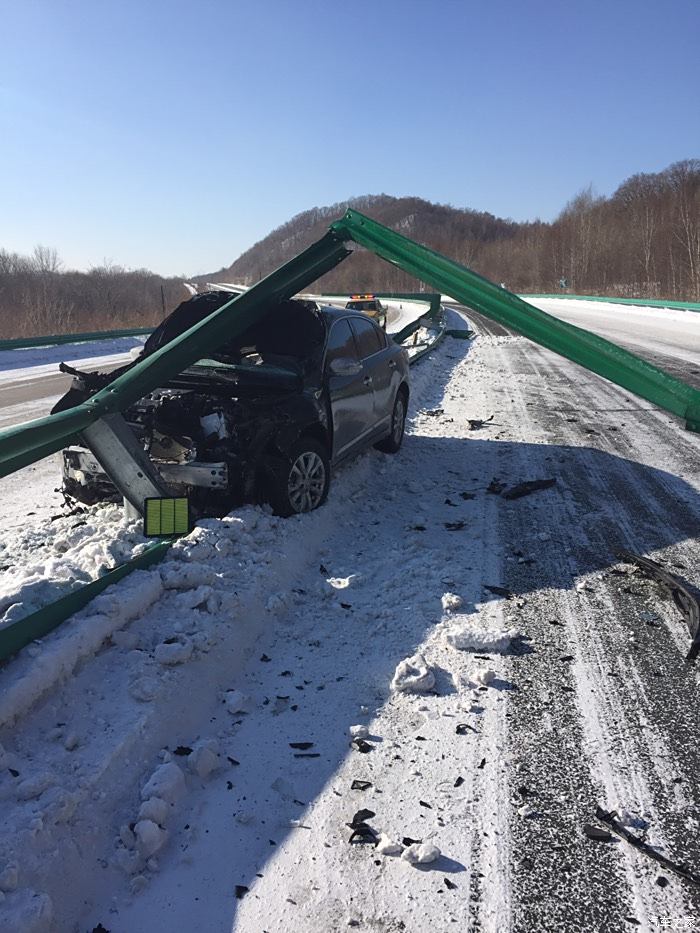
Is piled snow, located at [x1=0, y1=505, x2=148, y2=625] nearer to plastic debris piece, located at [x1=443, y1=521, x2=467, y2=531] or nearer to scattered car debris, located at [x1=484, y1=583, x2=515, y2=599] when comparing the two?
scattered car debris, located at [x1=484, y1=583, x2=515, y2=599]

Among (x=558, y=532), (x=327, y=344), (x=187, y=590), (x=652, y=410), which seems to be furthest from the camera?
(x=652, y=410)

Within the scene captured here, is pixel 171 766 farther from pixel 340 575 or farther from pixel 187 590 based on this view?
pixel 340 575

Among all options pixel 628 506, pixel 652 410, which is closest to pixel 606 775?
pixel 628 506

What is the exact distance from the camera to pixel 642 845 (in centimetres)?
260

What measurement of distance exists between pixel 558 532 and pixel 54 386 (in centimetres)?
1296

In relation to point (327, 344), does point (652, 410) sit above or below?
below

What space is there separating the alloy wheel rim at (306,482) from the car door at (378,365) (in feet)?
5.47

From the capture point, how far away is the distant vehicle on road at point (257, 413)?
532cm

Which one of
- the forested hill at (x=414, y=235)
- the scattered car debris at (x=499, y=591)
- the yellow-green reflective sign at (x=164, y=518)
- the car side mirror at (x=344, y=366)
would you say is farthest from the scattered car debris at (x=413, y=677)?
the forested hill at (x=414, y=235)

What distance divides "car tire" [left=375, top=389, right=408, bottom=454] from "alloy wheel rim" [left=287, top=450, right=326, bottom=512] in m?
2.30

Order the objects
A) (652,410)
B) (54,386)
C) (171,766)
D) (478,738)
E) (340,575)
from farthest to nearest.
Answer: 1. (54,386)
2. (652,410)
3. (340,575)
4. (478,738)
5. (171,766)

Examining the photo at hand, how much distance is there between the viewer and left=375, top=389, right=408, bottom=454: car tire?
324 inches

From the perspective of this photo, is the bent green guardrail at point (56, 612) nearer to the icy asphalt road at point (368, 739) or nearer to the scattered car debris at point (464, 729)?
the icy asphalt road at point (368, 739)

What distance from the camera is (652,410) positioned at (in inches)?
436
